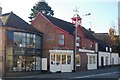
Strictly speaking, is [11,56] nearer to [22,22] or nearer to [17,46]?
[17,46]

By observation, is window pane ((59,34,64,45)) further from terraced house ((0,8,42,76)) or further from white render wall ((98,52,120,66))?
white render wall ((98,52,120,66))

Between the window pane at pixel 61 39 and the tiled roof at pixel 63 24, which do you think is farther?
the tiled roof at pixel 63 24

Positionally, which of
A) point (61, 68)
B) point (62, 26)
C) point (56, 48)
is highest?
point (62, 26)

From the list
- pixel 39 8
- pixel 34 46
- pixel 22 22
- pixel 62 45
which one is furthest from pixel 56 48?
pixel 39 8

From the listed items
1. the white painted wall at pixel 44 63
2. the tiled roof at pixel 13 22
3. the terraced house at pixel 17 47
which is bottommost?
the white painted wall at pixel 44 63

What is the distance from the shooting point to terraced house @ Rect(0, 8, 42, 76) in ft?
Answer: 117

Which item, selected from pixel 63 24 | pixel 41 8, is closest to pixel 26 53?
pixel 63 24

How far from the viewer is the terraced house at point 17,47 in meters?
35.8

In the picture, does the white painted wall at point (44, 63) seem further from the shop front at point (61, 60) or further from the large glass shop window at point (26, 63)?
the large glass shop window at point (26, 63)

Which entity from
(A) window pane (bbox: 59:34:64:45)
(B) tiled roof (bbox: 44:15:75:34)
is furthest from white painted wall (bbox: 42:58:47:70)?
(B) tiled roof (bbox: 44:15:75:34)

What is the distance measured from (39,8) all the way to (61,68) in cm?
3947

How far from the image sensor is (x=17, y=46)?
123ft

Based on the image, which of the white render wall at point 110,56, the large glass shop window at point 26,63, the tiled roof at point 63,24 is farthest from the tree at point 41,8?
the large glass shop window at point 26,63

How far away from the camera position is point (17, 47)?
37500 mm
